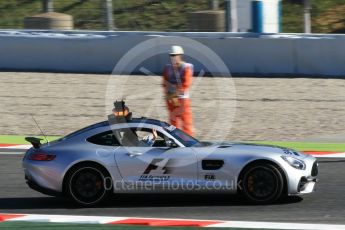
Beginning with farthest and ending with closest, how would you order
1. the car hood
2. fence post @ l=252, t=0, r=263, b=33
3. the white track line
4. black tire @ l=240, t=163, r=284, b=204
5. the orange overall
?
fence post @ l=252, t=0, r=263, b=33 < the orange overall < the car hood < black tire @ l=240, t=163, r=284, b=204 < the white track line

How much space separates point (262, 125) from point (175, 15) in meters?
6.47

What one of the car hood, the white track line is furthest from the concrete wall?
the white track line

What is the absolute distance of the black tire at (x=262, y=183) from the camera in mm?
10258

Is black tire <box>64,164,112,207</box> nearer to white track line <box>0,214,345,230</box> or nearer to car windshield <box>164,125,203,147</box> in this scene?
white track line <box>0,214,345,230</box>

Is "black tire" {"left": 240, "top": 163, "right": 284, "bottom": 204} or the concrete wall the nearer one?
"black tire" {"left": 240, "top": 163, "right": 284, "bottom": 204}

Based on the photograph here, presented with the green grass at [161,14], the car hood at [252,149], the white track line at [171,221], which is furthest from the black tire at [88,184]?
the green grass at [161,14]

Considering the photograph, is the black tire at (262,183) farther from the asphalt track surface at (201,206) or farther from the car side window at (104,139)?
the car side window at (104,139)

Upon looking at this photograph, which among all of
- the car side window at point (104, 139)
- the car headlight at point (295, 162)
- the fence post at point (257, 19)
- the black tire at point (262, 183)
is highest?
the fence post at point (257, 19)

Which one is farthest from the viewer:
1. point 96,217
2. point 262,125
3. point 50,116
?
point 50,116

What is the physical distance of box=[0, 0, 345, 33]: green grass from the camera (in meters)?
21.8

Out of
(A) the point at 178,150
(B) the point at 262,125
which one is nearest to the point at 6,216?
(A) the point at 178,150

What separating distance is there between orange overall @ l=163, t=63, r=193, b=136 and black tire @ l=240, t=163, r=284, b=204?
407 cm

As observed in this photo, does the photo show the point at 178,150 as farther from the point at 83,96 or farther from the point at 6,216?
the point at 83,96

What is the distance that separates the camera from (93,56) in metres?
21.8
